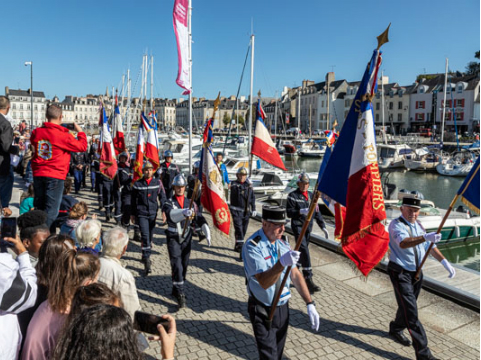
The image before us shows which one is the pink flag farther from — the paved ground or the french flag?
the paved ground

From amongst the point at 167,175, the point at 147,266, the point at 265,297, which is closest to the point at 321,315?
the point at 265,297

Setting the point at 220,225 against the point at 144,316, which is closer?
the point at 144,316

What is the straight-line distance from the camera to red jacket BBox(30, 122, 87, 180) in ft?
20.1

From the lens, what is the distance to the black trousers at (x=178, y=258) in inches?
263

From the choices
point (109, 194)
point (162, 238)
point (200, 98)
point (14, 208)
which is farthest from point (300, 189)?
point (200, 98)

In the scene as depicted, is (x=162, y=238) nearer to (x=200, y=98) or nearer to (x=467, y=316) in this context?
(x=467, y=316)

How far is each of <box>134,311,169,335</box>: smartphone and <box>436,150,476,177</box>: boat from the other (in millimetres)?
41044

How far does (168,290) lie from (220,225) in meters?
1.50

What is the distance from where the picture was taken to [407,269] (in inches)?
213

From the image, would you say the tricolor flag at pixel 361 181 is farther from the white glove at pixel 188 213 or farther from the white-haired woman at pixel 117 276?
the white glove at pixel 188 213

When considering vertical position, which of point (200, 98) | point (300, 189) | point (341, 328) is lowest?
point (341, 328)

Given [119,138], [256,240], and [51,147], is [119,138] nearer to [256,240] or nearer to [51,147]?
[51,147]

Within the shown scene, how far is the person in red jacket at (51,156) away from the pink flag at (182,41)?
658 centimetres

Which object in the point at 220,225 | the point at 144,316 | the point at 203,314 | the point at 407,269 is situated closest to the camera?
the point at 144,316
